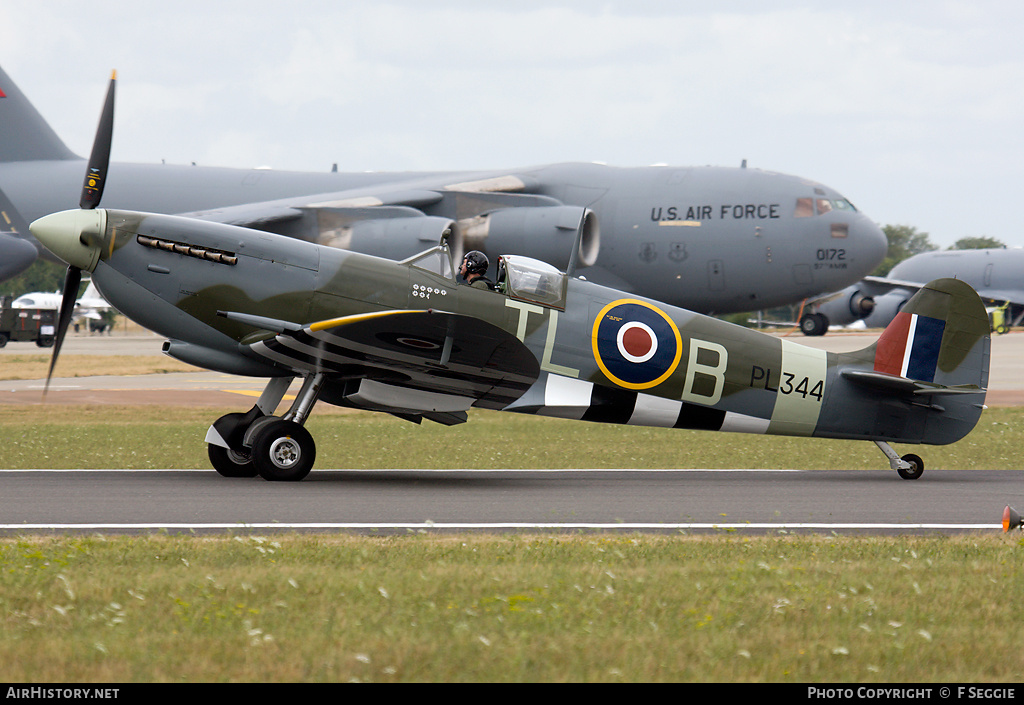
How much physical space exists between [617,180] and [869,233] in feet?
19.4

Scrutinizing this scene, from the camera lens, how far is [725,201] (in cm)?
2412

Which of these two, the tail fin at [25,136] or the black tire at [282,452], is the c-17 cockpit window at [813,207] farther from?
the tail fin at [25,136]

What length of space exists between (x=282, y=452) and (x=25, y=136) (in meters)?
20.7

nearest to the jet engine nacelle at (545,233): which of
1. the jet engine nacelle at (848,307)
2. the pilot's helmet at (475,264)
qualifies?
the pilot's helmet at (475,264)

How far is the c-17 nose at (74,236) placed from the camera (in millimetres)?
10695

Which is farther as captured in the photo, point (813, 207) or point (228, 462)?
point (813, 207)

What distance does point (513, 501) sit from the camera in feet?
31.7

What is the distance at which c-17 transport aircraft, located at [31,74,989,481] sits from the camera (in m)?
10.8

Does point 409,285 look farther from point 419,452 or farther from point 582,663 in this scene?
point 582,663

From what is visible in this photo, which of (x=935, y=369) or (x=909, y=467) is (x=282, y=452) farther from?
(x=935, y=369)

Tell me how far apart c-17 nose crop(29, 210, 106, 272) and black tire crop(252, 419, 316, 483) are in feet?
8.05

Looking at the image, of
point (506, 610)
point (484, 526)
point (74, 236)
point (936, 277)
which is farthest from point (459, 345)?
point (936, 277)

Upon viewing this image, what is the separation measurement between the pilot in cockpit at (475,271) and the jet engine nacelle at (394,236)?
36.6ft

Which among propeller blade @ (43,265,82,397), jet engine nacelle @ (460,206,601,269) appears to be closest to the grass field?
propeller blade @ (43,265,82,397)
